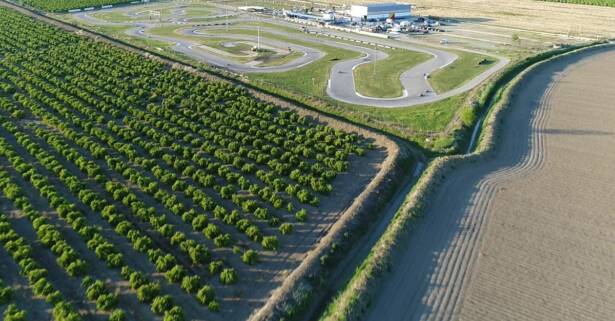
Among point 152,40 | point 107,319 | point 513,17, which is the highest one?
point 513,17

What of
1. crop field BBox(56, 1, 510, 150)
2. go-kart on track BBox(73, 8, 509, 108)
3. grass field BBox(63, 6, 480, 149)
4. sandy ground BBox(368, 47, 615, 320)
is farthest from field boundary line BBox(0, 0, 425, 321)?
go-kart on track BBox(73, 8, 509, 108)

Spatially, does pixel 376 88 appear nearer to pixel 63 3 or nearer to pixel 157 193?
pixel 157 193

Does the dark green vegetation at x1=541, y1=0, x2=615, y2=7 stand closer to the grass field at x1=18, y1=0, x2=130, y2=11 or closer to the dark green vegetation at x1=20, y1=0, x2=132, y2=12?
the grass field at x1=18, y1=0, x2=130, y2=11

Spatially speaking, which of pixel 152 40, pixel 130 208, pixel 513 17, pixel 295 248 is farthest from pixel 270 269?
pixel 513 17

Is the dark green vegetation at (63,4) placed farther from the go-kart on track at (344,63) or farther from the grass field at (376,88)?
the grass field at (376,88)

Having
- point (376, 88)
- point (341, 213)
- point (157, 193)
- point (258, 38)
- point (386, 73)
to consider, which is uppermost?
point (258, 38)

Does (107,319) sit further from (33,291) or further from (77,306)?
(33,291)

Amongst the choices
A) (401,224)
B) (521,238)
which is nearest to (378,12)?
(401,224)
